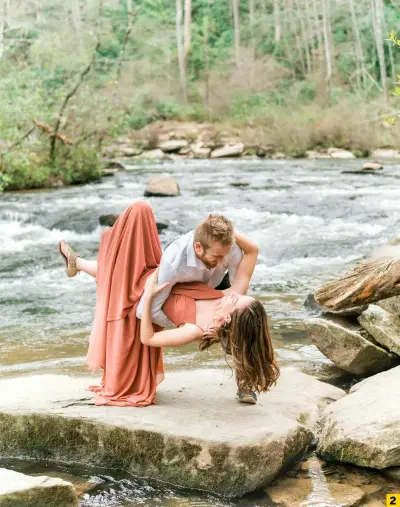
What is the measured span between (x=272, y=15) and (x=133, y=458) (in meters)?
41.6

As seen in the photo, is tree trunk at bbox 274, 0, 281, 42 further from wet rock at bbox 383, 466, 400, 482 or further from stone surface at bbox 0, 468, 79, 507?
stone surface at bbox 0, 468, 79, 507

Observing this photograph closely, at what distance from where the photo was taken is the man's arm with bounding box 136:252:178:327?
4.01 meters

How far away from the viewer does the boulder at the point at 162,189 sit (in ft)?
53.1

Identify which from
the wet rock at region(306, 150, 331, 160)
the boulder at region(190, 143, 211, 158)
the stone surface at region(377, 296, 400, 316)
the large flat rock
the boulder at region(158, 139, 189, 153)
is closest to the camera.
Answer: the large flat rock

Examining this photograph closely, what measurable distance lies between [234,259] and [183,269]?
342mm

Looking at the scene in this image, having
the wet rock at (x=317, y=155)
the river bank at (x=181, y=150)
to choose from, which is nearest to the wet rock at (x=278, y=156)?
the river bank at (x=181, y=150)

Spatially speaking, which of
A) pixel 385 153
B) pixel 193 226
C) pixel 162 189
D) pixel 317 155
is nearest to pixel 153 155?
pixel 317 155

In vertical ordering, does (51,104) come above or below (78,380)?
above

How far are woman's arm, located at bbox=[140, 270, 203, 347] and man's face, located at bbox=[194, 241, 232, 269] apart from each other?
0.97 feet

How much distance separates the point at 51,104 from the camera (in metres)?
18.2

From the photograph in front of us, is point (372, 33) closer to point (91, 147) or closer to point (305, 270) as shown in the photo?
point (91, 147)

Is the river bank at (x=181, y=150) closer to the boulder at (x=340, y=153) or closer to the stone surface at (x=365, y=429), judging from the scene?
the boulder at (x=340, y=153)

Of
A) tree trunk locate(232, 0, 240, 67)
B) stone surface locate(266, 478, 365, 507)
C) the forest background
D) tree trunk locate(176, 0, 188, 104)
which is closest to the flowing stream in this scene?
stone surface locate(266, 478, 365, 507)

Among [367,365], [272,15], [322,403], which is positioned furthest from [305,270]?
[272,15]
